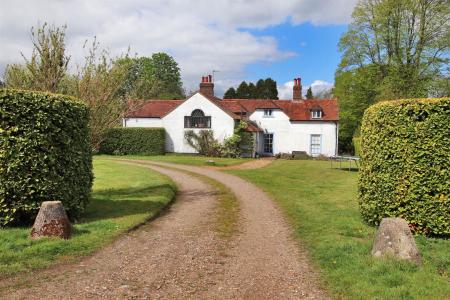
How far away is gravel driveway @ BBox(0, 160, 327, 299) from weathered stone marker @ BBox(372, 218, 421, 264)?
1.38m

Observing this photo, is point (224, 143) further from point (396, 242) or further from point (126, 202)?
point (396, 242)

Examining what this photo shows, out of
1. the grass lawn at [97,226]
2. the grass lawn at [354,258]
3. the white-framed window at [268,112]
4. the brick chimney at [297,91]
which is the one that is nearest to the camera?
the grass lawn at [354,258]

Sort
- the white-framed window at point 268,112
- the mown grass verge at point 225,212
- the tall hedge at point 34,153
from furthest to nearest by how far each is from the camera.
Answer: the white-framed window at point 268,112, the mown grass verge at point 225,212, the tall hedge at point 34,153

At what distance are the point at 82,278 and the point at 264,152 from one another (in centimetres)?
3450

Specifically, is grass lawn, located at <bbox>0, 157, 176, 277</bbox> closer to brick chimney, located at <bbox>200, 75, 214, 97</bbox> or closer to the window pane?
brick chimney, located at <bbox>200, 75, 214, 97</bbox>

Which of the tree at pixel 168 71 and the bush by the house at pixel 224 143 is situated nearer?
the bush by the house at pixel 224 143

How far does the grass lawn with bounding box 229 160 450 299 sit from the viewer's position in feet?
18.7

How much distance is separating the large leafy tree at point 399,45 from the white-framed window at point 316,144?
636 cm

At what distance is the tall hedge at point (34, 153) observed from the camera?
8.66 m

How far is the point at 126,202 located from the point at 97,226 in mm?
3350

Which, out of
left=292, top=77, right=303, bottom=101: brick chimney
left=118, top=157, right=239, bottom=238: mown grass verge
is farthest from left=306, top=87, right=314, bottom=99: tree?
left=118, top=157, right=239, bottom=238: mown grass verge

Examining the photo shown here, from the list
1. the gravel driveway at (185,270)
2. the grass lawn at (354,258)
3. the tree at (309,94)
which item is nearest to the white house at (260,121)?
the grass lawn at (354,258)

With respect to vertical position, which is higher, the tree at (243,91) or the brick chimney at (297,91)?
the tree at (243,91)

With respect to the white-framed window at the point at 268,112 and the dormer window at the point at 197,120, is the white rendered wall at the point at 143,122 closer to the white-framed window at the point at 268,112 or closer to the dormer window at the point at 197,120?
the dormer window at the point at 197,120
